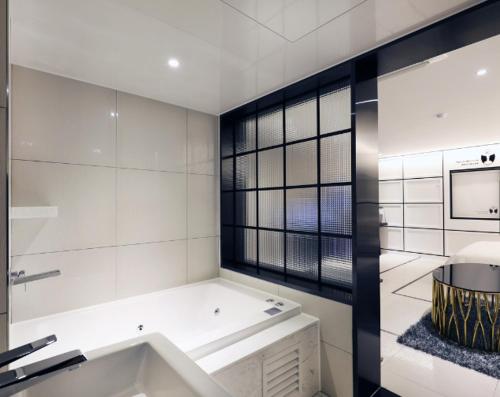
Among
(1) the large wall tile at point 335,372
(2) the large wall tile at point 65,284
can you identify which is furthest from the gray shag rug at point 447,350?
(2) the large wall tile at point 65,284

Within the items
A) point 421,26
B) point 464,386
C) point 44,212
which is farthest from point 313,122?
point 464,386

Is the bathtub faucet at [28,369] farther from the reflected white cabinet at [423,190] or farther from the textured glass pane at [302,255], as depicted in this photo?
the reflected white cabinet at [423,190]

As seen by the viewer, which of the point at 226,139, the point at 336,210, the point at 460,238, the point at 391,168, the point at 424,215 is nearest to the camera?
the point at 336,210

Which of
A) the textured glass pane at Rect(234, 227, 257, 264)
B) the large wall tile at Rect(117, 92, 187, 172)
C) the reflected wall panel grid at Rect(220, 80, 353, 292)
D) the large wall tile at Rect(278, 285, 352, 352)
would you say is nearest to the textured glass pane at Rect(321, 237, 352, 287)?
the reflected wall panel grid at Rect(220, 80, 353, 292)

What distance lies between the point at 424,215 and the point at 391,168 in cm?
134

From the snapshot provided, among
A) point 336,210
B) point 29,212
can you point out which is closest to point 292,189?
point 336,210

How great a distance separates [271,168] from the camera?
2.52m

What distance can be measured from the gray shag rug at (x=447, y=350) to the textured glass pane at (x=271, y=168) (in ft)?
6.47

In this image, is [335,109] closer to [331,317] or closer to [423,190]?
[331,317]

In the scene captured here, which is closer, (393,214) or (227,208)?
(227,208)

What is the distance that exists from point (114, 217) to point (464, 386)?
301 cm

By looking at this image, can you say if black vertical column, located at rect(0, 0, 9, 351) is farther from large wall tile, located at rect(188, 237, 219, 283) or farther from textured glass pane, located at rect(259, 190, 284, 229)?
large wall tile, located at rect(188, 237, 219, 283)

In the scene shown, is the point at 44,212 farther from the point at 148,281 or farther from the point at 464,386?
the point at 464,386

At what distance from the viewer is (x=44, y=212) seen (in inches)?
66.2
